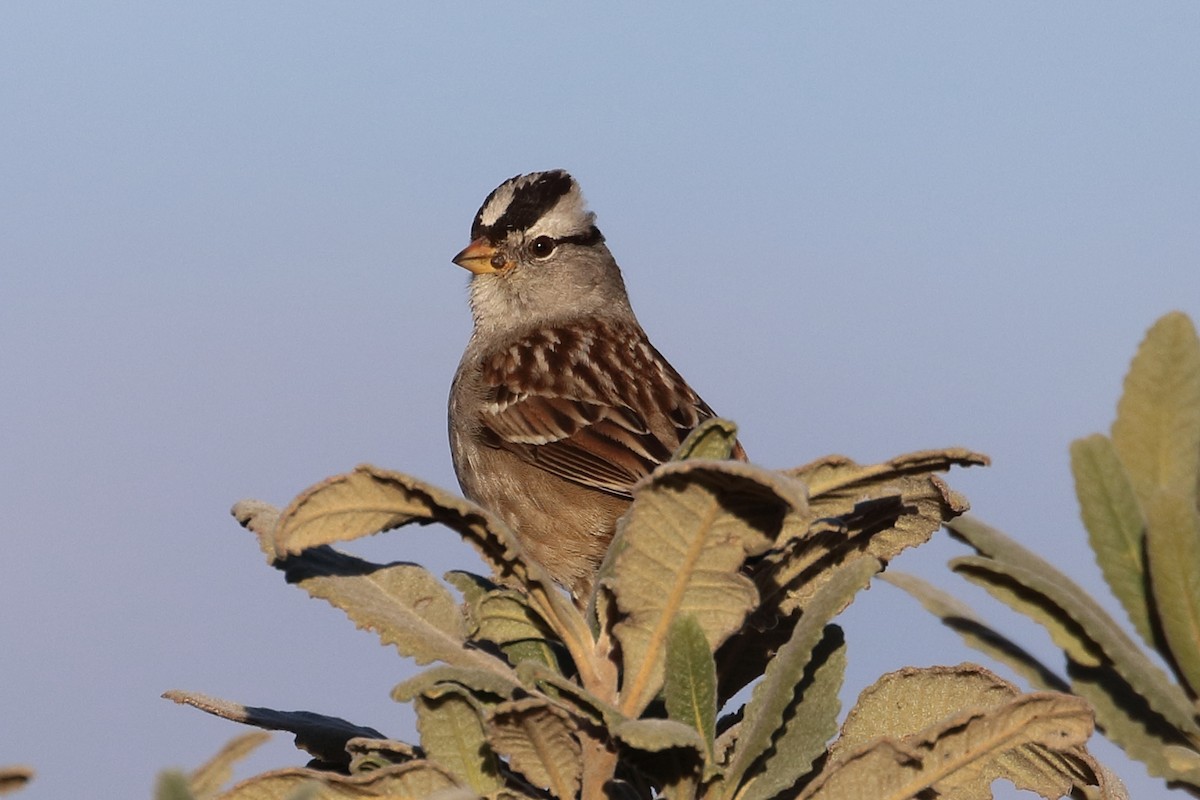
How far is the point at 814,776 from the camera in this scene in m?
Result: 2.42

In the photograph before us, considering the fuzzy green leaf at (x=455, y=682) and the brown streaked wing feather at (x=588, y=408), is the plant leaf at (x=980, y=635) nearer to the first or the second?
the fuzzy green leaf at (x=455, y=682)

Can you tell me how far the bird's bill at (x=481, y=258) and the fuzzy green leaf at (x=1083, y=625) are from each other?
6.53 meters

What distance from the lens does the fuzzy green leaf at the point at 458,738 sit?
2.25m

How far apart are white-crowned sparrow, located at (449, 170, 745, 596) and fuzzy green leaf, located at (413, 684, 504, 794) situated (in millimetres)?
4268

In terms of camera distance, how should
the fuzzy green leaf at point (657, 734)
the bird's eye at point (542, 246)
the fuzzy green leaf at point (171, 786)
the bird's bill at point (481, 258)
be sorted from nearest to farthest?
1. the fuzzy green leaf at point (171, 786)
2. the fuzzy green leaf at point (657, 734)
3. the bird's bill at point (481, 258)
4. the bird's eye at point (542, 246)

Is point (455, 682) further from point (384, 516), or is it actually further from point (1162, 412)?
point (1162, 412)

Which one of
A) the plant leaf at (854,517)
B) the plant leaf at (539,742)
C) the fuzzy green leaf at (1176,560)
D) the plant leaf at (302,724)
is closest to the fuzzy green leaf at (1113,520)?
the fuzzy green leaf at (1176,560)

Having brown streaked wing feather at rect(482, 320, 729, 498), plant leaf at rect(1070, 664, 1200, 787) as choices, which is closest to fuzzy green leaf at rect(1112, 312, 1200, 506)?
plant leaf at rect(1070, 664, 1200, 787)

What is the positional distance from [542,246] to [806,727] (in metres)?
6.67

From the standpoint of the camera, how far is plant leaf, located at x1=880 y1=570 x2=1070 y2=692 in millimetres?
2373

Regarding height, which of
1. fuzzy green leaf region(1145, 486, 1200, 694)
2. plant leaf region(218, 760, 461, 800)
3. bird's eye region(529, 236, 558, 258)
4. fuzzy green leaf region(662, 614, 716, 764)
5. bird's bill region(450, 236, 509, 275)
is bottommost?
plant leaf region(218, 760, 461, 800)

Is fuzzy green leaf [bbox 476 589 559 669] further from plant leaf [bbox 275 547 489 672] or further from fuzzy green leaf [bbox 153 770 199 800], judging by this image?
fuzzy green leaf [bbox 153 770 199 800]

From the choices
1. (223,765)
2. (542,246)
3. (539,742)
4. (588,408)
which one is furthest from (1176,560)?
(542,246)

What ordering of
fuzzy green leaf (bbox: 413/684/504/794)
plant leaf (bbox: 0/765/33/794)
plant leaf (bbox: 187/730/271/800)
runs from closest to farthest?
plant leaf (bbox: 0/765/33/794) → plant leaf (bbox: 187/730/271/800) → fuzzy green leaf (bbox: 413/684/504/794)
